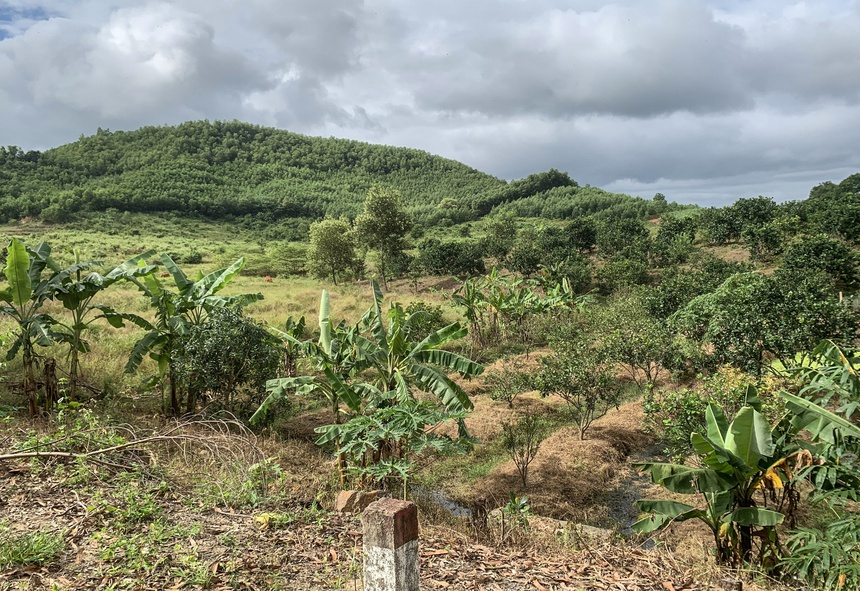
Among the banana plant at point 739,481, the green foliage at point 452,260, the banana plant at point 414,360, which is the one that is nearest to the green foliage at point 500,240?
the green foliage at point 452,260

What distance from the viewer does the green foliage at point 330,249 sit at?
32219mm

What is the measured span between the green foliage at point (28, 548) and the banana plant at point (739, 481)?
18.3 feet

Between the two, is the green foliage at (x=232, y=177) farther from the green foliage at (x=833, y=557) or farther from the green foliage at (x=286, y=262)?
the green foliage at (x=833, y=557)

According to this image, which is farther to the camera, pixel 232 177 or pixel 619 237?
pixel 232 177

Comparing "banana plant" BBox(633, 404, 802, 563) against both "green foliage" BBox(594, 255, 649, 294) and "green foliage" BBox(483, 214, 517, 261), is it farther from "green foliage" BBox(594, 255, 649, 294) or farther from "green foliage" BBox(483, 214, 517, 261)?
"green foliage" BBox(483, 214, 517, 261)

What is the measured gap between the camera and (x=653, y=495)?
28.5 feet

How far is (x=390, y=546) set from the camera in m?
2.50

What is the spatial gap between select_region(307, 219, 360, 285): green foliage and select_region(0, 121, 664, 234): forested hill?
35.8 meters

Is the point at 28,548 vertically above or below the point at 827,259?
below

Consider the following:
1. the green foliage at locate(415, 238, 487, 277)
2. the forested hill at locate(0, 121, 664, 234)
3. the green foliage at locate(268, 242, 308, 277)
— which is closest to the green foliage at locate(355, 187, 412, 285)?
the green foliage at locate(415, 238, 487, 277)

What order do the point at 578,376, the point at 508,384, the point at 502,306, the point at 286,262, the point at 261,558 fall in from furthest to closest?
the point at 286,262, the point at 502,306, the point at 508,384, the point at 578,376, the point at 261,558

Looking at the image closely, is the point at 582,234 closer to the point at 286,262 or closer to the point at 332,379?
the point at 286,262

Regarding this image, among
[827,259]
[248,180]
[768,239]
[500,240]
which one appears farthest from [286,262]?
[248,180]

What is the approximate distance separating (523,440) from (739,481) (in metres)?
5.88
